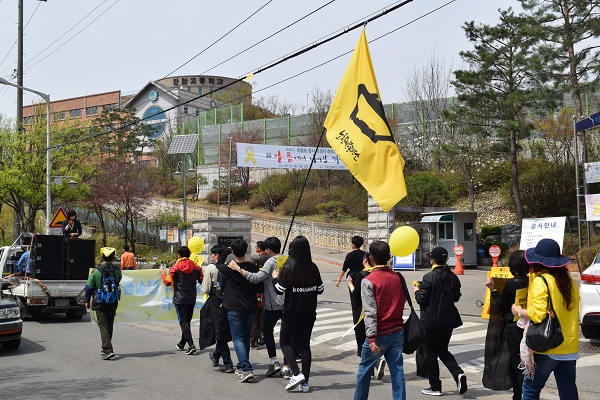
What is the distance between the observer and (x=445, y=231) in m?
30.2

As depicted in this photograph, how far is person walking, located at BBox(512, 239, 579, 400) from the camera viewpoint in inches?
208

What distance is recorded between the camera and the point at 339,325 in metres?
14.6

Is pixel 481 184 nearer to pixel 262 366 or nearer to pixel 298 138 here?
pixel 298 138

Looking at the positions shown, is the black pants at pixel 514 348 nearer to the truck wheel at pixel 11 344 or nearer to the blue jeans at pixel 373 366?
the blue jeans at pixel 373 366

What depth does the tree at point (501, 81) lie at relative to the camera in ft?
96.5

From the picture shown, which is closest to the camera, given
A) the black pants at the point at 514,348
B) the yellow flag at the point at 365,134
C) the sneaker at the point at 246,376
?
the black pants at the point at 514,348

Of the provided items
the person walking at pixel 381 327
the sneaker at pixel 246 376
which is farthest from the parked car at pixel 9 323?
the person walking at pixel 381 327

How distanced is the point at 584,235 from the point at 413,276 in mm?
9213

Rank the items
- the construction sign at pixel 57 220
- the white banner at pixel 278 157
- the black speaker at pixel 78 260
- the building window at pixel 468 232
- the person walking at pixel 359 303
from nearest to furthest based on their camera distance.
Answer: the person walking at pixel 359 303 < the black speaker at pixel 78 260 < the construction sign at pixel 57 220 < the building window at pixel 468 232 < the white banner at pixel 278 157

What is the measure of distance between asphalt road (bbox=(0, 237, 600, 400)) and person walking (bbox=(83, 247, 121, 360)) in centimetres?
31

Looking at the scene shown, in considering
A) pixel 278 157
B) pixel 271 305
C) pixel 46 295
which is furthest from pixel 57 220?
pixel 271 305

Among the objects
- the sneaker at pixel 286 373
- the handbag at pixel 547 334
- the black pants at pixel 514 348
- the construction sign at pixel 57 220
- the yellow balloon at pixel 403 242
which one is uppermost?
the construction sign at pixel 57 220

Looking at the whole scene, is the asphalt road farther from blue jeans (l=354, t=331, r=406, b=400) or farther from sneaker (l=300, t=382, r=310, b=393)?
blue jeans (l=354, t=331, r=406, b=400)

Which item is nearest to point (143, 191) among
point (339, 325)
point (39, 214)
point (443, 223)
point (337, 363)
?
point (39, 214)
